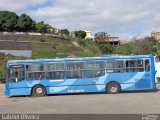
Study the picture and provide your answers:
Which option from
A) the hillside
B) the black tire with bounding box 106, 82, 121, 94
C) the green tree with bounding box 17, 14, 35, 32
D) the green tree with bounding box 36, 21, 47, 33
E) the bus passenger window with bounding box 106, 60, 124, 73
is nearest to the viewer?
the black tire with bounding box 106, 82, 121, 94

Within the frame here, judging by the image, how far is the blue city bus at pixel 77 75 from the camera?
2669 centimetres

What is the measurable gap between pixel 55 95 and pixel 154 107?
10614 millimetres

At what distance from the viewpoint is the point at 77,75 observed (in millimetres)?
26812

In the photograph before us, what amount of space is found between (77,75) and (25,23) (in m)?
80.0

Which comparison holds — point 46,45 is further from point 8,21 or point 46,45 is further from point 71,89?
point 71,89

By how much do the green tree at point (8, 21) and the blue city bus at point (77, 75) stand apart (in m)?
79.1

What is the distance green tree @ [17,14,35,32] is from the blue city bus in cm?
7906

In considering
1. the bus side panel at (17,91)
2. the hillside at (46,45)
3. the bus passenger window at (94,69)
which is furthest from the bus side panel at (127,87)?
the hillside at (46,45)

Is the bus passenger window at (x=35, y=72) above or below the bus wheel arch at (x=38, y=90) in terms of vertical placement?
above

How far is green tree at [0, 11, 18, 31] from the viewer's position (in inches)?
4124

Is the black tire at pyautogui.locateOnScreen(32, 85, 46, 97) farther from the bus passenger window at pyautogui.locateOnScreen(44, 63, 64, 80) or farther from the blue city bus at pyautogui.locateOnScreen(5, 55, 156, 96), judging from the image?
the bus passenger window at pyautogui.locateOnScreen(44, 63, 64, 80)

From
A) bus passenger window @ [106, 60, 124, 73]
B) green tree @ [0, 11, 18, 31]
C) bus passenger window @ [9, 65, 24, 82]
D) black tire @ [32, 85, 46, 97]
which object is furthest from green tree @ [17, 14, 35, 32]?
bus passenger window @ [106, 60, 124, 73]

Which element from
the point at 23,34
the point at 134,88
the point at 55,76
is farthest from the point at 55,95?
the point at 23,34

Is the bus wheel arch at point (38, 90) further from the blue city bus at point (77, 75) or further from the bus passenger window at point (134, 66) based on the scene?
the bus passenger window at point (134, 66)
